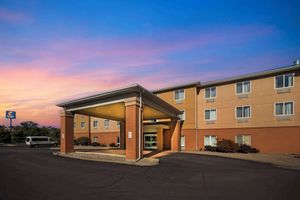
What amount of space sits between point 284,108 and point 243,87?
4.97 metres

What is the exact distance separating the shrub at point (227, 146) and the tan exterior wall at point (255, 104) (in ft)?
7.36

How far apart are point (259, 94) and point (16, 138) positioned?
60461 millimetres

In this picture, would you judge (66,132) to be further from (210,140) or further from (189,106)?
(210,140)

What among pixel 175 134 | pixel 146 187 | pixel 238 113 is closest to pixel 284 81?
pixel 238 113

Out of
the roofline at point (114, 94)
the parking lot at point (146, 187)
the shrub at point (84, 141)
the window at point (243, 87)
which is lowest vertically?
the shrub at point (84, 141)

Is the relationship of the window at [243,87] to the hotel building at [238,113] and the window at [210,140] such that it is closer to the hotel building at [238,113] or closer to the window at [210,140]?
the hotel building at [238,113]

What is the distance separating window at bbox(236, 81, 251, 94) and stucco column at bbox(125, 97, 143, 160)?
51.1ft

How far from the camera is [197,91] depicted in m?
33.2

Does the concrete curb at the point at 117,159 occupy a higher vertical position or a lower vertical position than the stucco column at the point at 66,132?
lower

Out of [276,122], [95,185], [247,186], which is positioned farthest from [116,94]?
[276,122]

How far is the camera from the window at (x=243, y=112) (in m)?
29.0

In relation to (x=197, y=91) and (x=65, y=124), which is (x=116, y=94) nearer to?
(x=65, y=124)

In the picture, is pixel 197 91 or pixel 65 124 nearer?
pixel 65 124

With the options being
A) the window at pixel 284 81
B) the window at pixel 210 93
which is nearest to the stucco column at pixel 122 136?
the window at pixel 210 93
